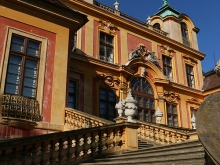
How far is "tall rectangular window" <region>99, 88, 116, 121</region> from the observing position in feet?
44.1

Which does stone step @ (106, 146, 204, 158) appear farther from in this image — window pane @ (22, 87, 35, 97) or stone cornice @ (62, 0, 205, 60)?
stone cornice @ (62, 0, 205, 60)

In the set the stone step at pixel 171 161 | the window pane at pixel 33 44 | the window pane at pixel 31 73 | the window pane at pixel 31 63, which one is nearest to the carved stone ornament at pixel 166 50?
the window pane at pixel 33 44

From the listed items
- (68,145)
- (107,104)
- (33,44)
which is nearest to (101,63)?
(107,104)

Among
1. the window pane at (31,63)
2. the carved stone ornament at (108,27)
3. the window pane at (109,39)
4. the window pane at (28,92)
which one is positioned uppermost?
the carved stone ornament at (108,27)

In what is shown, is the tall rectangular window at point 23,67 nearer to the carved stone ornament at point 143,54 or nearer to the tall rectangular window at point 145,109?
the tall rectangular window at point 145,109

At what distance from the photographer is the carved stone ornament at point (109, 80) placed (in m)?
13.9

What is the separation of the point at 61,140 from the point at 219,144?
12.6 ft

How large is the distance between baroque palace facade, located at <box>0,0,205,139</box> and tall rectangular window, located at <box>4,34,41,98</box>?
29 millimetres

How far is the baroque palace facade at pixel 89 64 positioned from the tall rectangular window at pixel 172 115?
5 centimetres

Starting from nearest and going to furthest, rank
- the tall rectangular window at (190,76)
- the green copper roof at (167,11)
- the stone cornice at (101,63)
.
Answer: the stone cornice at (101,63) < the tall rectangular window at (190,76) < the green copper roof at (167,11)

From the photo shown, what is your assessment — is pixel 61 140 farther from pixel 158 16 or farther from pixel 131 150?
pixel 158 16

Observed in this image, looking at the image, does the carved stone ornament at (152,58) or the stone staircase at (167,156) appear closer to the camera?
the stone staircase at (167,156)

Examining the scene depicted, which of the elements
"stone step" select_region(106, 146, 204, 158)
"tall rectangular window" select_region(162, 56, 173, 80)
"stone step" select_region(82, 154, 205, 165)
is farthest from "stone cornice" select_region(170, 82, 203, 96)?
"stone step" select_region(82, 154, 205, 165)

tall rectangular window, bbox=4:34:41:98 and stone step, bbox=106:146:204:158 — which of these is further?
tall rectangular window, bbox=4:34:41:98
